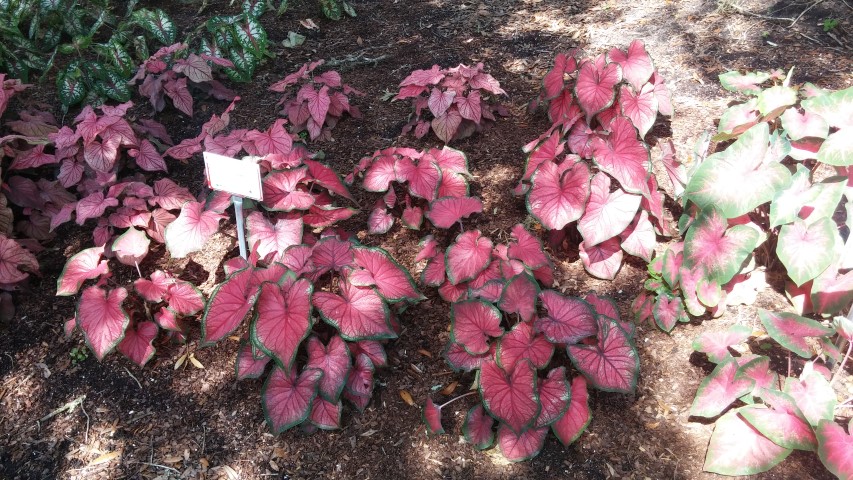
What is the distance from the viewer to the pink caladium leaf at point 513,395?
2082 millimetres

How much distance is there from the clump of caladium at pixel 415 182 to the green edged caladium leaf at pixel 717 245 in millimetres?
919

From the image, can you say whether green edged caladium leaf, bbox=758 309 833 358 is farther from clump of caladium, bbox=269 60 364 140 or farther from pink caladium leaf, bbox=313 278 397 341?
clump of caladium, bbox=269 60 364 140

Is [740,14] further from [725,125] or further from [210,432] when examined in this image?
[210,432]

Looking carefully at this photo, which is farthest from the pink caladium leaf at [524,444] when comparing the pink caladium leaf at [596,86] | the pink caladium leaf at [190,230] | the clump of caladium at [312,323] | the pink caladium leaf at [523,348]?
the pink caladium leaf at [596,86]

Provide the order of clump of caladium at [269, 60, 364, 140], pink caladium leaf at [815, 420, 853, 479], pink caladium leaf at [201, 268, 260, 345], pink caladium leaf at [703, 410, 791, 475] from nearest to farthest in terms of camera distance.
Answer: pink caladium leaf at [815, 420, 853, 479] < pink caladium leaf at [703, 410, 791, 475] < pink caladium leaf at [201, 268, 260, 345] < clump of caladium at [269, 60, 364, 140]

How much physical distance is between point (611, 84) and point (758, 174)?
2.80 feet

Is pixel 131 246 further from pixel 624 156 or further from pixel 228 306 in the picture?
pixel 624 156

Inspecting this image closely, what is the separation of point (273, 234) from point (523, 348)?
3.78 feet

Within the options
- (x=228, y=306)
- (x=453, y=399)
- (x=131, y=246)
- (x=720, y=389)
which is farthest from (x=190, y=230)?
(x=720, y=389)

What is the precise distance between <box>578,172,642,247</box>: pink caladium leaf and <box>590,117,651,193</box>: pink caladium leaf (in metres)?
0.06

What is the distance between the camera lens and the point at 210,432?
2330mm

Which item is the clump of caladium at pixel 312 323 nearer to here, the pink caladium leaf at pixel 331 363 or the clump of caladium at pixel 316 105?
the pink caladium leaf at pixel 331 363

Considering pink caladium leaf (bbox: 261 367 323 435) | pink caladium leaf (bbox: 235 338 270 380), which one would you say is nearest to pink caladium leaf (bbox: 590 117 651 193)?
pink caladium leaf (bbox: 261 367 323 435)

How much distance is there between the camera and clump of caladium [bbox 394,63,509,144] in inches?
132
